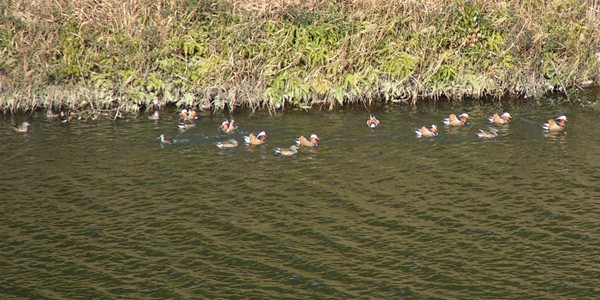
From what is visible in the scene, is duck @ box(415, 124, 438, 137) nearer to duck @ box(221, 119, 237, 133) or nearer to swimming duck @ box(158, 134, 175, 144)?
duck @ box(221, 119, 237, 133)

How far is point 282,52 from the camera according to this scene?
34.6 m

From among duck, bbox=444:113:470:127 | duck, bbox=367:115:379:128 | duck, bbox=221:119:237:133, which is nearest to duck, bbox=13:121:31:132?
duck, bbox=221:119:237:133

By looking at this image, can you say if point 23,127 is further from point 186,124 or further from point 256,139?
point 256,139

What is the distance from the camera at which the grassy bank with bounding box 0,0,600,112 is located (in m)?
34.0

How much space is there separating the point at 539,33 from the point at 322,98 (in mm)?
9023

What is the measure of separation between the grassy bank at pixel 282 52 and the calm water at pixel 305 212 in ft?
7.27

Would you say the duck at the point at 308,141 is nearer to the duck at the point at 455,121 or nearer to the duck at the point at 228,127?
the duck at the point at 228,127

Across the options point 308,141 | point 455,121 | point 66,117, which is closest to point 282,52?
point 308,141

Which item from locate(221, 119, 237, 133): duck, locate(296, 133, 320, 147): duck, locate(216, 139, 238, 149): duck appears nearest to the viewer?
locate(296, 133, 320, 147): duck

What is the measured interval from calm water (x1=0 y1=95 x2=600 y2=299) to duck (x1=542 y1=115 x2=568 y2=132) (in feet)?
1.11

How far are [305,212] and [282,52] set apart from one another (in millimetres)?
12846

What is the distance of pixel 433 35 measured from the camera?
35.0 metres

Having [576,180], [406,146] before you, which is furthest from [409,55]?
[576,180]

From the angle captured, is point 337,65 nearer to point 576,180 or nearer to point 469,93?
point 469,93
